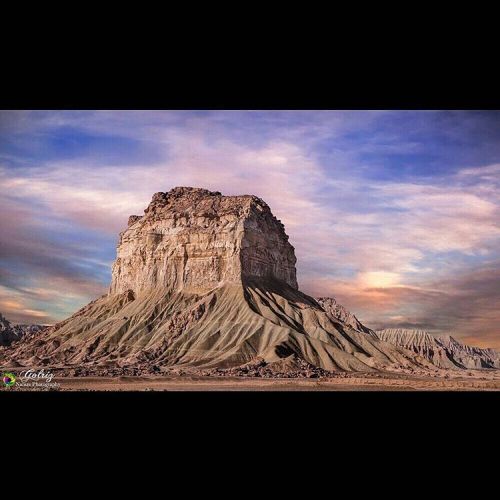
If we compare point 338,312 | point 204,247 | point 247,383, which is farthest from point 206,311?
point 338,312

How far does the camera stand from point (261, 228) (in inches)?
2832

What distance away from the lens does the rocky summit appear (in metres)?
54.3

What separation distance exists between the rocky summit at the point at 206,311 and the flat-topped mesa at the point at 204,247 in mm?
141

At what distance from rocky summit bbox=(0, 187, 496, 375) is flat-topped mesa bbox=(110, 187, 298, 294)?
141 mm

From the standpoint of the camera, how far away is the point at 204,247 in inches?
2771

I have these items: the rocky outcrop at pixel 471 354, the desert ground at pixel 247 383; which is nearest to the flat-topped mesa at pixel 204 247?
the desert ground at pixel 247 383

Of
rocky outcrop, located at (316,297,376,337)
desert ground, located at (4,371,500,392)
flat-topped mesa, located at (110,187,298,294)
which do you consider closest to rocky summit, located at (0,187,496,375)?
flat-topped mesa, located at (110,187,298,294)

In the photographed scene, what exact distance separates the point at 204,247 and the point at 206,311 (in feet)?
34.7

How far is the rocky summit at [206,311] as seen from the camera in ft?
178

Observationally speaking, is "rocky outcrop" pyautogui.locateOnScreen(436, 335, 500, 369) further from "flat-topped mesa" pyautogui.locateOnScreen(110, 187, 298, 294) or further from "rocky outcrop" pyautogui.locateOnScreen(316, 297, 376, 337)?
"flat-topped mesa" pyautogui.locateOnScreen(110, 187, 298, 294)

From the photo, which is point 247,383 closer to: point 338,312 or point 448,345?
point 338,312

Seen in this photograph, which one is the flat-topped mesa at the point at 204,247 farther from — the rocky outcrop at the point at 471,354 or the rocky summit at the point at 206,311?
the rocky outcrop at the point at 471,354
